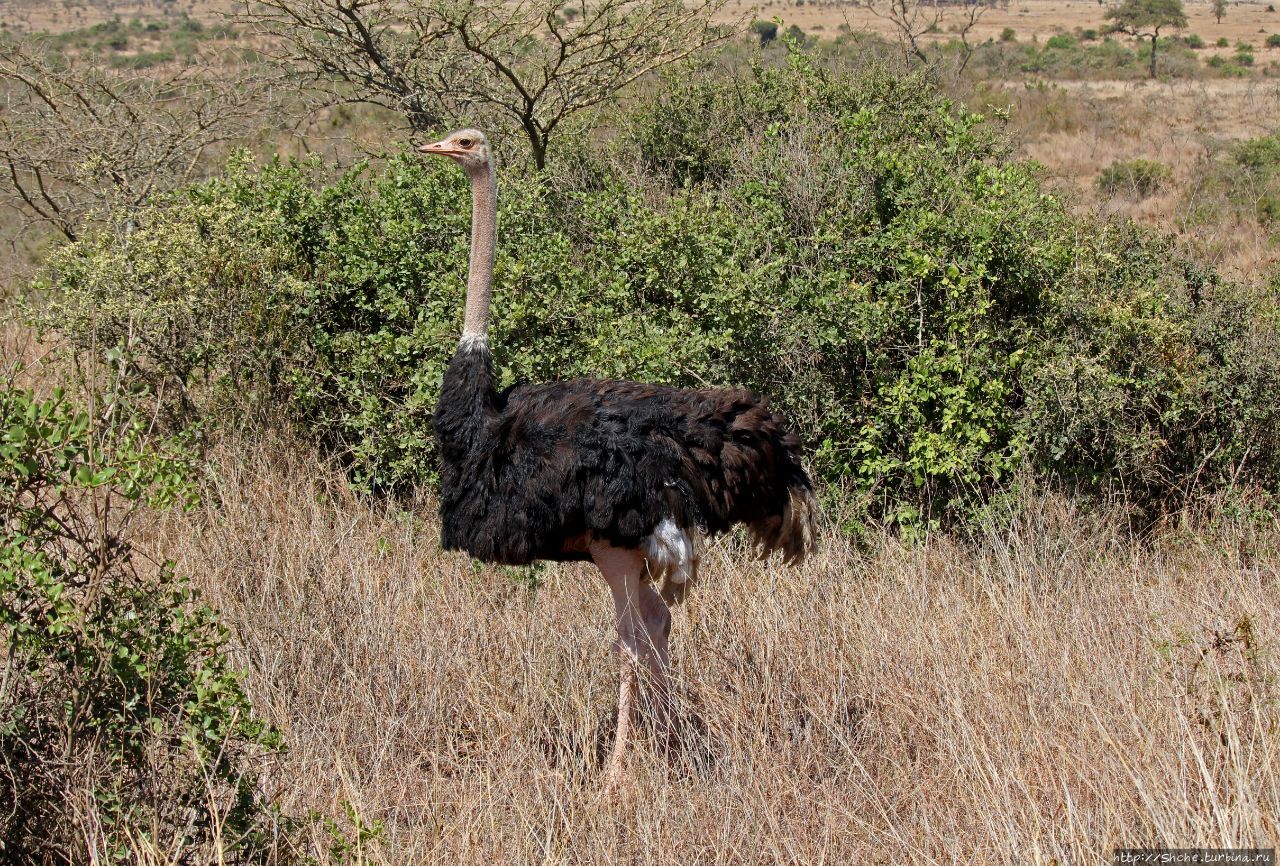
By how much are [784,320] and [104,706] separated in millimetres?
3709

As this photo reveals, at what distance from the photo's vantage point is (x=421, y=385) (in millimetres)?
6004

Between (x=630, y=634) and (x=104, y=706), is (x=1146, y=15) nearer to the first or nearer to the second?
(x=630, y=634)

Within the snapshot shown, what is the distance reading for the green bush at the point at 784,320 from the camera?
6098 millimetres

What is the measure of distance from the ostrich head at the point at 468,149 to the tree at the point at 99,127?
4.64 meters

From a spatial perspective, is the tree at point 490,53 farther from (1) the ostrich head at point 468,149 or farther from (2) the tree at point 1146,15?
(2) the tree at point 1146,15

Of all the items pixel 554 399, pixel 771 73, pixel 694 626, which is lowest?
pixel 694 626

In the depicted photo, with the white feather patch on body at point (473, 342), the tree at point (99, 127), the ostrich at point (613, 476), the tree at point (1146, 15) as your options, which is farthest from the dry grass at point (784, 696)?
the tree at point (1146, 15)

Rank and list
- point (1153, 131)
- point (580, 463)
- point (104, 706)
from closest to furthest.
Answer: point (104, 706)
point (580, 463)
point (1153, 131)

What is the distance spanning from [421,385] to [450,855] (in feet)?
9.70

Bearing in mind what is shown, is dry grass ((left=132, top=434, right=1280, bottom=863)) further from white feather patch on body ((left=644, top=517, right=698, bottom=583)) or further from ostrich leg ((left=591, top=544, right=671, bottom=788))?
white feather patch on body ((left=644, top=517, right=698, bottom=583))

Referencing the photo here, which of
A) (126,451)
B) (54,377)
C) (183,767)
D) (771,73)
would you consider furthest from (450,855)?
(771,73)

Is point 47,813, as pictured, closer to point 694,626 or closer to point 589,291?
point 694,626

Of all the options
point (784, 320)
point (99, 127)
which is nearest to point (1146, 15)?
point (99, 127)

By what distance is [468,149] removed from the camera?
457cm
